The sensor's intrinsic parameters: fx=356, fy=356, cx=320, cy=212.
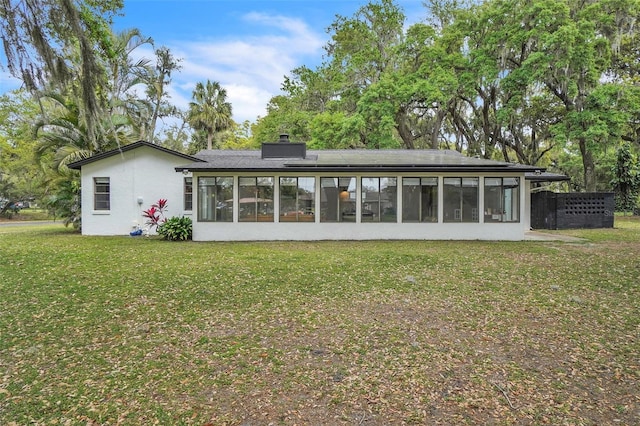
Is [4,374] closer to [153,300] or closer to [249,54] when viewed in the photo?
[153,300]

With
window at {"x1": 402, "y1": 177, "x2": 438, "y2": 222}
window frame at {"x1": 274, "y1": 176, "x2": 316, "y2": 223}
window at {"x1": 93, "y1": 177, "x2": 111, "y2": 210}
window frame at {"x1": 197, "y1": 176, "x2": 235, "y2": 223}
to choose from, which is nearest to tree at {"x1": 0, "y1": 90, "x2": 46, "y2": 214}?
window at {"x1": 93, "y1": 177, "x2": 111, "y2": 210}

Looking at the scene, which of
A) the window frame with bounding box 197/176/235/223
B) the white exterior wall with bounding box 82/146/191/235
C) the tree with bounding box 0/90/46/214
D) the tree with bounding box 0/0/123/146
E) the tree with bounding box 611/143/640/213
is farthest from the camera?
the tree with bounding box 0/90/46/214

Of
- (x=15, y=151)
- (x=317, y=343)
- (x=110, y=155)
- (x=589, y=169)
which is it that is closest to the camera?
(x=317, y=343)

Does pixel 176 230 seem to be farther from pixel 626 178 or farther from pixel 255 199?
pixel 626 178

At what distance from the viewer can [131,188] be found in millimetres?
14102

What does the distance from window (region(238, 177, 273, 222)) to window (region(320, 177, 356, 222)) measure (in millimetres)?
1862

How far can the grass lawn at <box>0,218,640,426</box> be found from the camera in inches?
115

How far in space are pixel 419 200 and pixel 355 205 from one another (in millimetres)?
2242

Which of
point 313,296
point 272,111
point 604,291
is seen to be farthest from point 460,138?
point 313,296

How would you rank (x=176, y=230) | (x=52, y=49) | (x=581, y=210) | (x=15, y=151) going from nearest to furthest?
(x=52, y=49) < (x=176, y=230) < (x=581, y=210) < (x=15, y=151)

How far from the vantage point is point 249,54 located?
1727cm

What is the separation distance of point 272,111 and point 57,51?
23.8 meters

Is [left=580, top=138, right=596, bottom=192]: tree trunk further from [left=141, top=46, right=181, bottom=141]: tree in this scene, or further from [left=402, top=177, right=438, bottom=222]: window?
[left=141, top=46, right=181, bottom=141]: tree

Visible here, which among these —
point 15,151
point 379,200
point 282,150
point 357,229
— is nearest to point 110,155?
point 282,150
